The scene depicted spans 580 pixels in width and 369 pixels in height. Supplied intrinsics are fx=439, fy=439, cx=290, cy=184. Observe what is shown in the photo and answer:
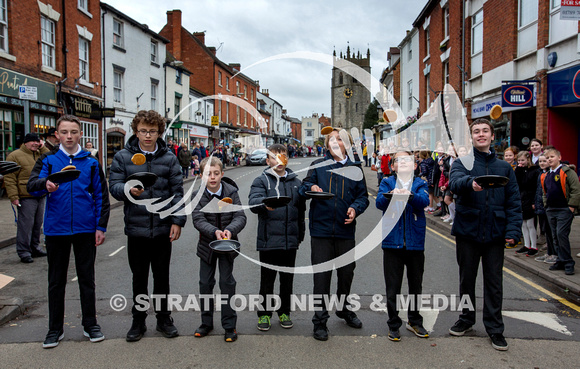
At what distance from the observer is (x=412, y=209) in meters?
4.25

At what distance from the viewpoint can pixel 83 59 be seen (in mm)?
20594

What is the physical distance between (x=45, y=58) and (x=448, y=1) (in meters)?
17.8

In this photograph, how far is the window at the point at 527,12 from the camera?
13.6m

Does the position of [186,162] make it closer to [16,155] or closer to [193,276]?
[16,155]

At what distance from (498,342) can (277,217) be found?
2.34 m

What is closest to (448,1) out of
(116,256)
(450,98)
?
(450,98)

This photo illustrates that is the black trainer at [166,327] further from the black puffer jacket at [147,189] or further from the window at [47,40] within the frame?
the window at [47,40]

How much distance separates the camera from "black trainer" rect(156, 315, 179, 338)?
420cm

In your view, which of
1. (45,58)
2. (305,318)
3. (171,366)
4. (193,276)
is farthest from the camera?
(45,58)

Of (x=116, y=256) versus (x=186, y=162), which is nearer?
(x=116, y=256)

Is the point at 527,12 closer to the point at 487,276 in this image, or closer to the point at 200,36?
the point at 487,276

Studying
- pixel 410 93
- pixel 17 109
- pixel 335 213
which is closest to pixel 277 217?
pixel 335 213

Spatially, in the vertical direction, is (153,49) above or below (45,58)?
above

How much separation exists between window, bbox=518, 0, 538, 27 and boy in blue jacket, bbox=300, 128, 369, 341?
12497mm
